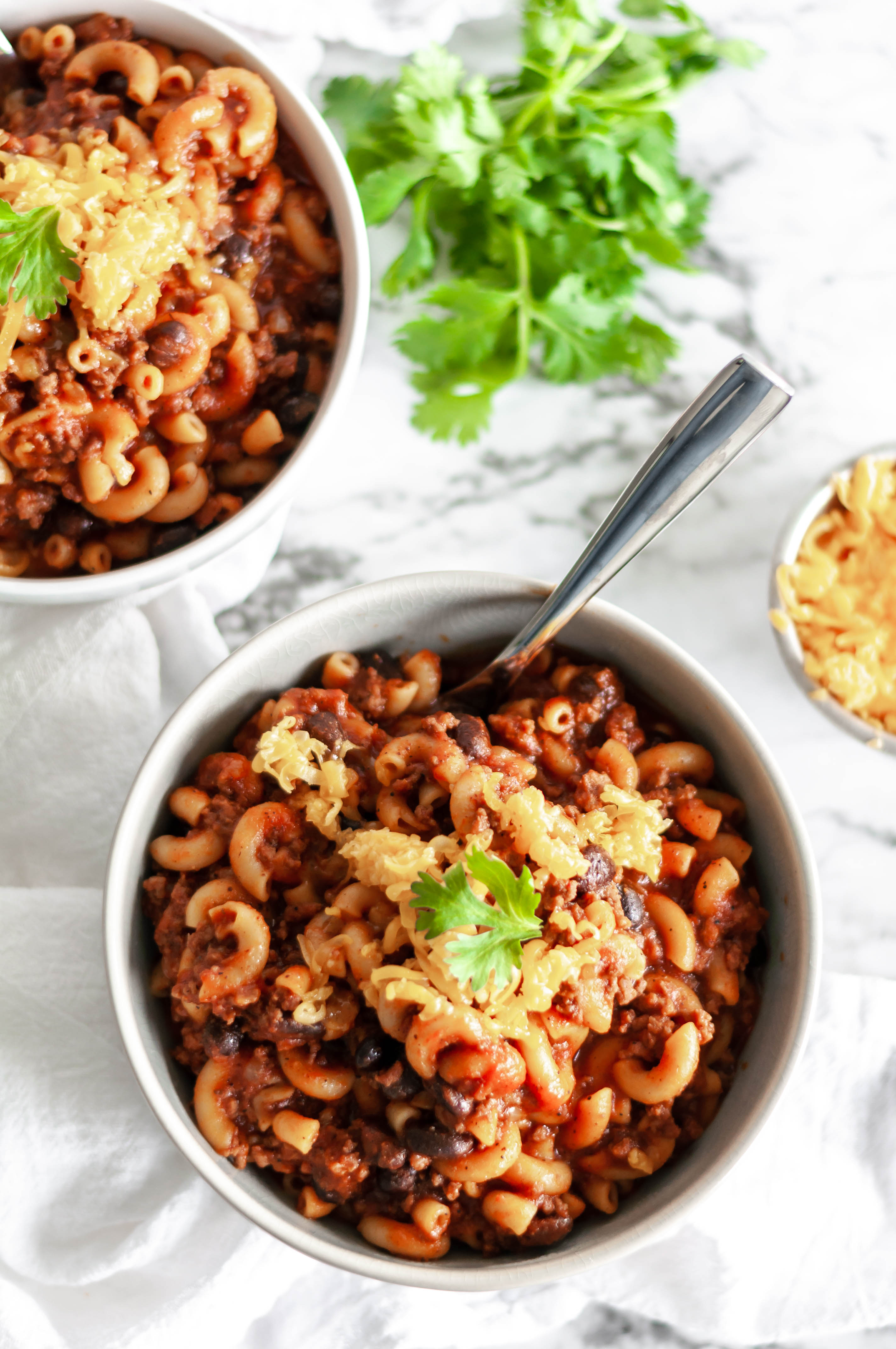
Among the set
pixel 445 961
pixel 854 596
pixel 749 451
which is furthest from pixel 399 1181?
pixel 749 451

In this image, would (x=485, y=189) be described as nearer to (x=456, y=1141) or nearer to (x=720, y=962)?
(x=720, y=962)

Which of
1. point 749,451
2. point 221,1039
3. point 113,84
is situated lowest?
point 221,1039

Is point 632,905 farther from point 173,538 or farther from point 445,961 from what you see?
point 173,538

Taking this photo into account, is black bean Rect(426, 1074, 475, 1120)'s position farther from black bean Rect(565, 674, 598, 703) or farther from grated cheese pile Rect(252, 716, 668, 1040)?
black bean Rect(565, 674, 598, 703)

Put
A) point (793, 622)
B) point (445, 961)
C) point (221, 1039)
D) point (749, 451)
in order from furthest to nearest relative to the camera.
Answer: point (749, 451)
point (793, 622)
point (221, 1039)
point (445, 961)

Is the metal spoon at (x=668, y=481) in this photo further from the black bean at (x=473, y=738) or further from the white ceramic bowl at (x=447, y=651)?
the black bean at (x=473, y=738)

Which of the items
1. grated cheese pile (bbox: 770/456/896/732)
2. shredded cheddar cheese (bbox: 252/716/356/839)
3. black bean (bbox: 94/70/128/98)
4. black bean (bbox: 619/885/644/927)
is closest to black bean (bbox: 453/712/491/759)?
shredded cheddar cheese (bbox: 252/716/356/839)

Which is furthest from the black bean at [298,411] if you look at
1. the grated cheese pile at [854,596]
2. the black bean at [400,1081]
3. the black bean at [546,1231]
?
the black bean at [546,1231]

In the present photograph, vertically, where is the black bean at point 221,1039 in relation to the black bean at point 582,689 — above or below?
below
